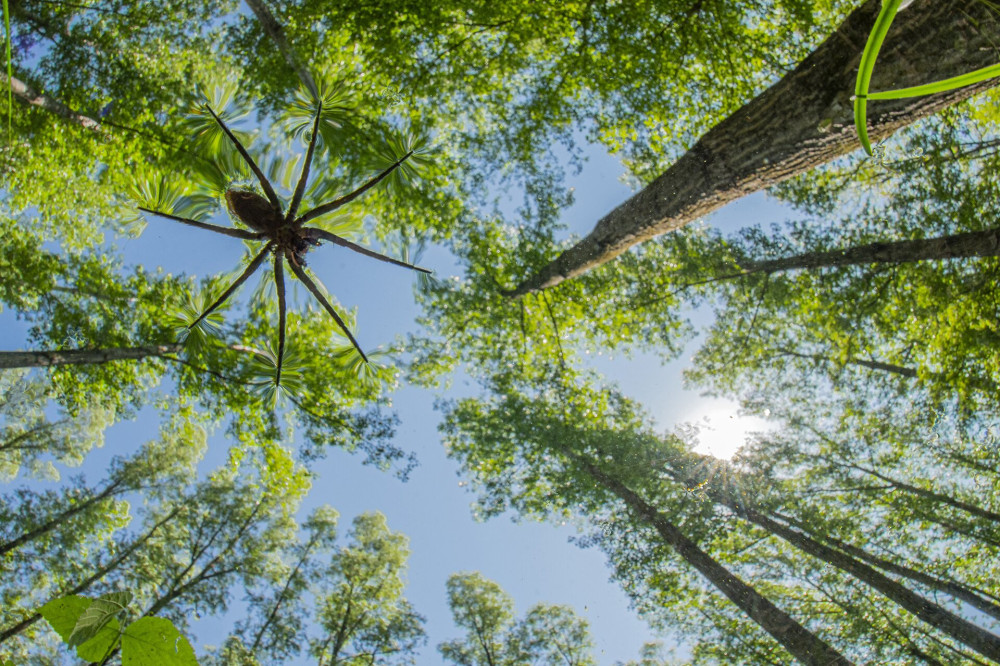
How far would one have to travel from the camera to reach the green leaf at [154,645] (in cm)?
65

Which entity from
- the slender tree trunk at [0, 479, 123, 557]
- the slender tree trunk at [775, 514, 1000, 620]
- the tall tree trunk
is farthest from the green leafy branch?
the slender tree trunk at [0, 479, 123, 557]

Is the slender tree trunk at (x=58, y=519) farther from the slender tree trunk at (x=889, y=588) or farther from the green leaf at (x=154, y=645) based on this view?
the slender tree trunk at (x=889, y=588)

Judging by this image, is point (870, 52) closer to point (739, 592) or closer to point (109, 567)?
point (739, 592)

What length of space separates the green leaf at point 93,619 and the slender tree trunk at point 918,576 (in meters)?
7.87

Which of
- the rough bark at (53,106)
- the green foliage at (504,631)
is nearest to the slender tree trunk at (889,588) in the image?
the green foliage at (504,631)

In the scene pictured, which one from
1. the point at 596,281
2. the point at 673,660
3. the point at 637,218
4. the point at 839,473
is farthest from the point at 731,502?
the point at 637,218

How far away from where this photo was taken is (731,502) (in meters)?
7.06

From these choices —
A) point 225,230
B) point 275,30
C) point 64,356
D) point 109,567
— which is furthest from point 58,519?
point 225,230

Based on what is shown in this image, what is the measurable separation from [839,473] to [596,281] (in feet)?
16.1

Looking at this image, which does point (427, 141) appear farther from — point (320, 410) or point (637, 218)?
point (320, 410)

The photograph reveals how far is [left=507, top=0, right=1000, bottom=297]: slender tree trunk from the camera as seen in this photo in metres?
2.12

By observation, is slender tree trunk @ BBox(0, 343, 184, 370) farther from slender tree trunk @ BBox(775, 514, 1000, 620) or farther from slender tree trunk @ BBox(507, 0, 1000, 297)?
slender tree trunk @ BBox(775, 514, 1000, 620)

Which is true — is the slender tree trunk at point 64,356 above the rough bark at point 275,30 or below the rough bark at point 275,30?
below

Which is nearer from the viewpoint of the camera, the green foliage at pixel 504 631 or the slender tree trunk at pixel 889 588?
the slender tree trunk at pixel 889 588
